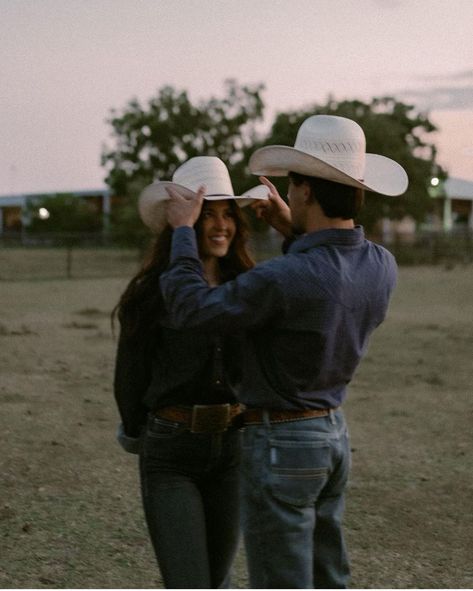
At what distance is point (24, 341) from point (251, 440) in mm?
10574

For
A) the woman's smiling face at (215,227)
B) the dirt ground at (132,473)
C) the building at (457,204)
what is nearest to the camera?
the woman's smiling face at (215,227)

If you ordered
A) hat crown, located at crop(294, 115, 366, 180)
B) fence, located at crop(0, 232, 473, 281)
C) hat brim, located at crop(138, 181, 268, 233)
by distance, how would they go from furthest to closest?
fence, located at crop(0, 232, 473, 281) < hat brim, located at crop(138, 181, 268, 233) < hat crown, located at crop(294, 115, 366, 180)

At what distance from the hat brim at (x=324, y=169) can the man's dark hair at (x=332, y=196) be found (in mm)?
17

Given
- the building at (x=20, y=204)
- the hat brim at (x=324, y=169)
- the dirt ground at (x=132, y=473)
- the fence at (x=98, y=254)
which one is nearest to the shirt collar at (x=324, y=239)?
the hat brim at (x=324, y=169)

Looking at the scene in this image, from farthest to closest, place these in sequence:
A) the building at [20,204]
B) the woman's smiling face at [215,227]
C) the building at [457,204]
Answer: the building at [20,204], the building at [457,204], the woman's smiling face at [215,227]

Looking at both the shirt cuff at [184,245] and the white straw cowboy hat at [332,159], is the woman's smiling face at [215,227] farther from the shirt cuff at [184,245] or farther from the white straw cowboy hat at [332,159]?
the shirt cuff at [184,245]

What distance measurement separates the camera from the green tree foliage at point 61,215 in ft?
230

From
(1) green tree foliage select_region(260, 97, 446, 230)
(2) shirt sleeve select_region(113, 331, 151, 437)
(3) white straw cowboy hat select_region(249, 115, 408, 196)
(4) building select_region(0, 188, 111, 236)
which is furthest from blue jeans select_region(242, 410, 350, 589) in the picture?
(4) building select_region(0, 188, 111, 236)

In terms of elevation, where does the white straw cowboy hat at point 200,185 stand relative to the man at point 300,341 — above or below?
above

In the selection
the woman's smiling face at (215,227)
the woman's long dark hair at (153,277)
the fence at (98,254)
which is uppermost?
the woman's smiling face at (215,227)

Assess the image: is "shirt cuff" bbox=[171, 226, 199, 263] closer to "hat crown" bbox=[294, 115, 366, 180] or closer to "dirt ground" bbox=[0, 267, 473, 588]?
"hat crown" bbox=[294, 115, 366, 180]

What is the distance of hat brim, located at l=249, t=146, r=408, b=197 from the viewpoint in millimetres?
2527

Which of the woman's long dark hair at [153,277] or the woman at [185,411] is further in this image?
the woman's long dark hair at [153,277]

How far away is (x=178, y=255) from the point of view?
8.28 feet
